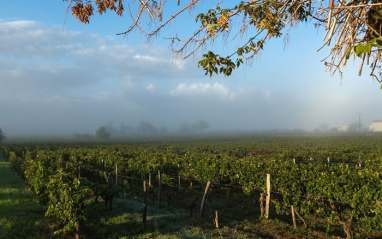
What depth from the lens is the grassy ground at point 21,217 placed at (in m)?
8.15

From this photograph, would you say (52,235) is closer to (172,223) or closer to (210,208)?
(172,223)

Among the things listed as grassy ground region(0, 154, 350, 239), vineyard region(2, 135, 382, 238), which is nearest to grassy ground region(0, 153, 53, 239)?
grassy ground region(0, 154, 350, 239)

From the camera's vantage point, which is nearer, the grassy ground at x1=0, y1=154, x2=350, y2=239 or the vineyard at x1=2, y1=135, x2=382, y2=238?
the grassy ground at x1=0, y1=154, x2=350, y2=239

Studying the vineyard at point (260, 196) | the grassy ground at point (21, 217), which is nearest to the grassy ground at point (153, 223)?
the grassy ground at point (21, 217)

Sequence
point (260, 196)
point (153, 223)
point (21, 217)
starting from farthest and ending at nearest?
1. point (260, 196)
2. point (21, 217)
3. point (153, 223)

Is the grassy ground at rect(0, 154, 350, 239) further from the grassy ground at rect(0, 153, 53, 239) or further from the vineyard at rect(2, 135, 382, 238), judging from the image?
the vineyard at rect(2, 135, 382, 238)

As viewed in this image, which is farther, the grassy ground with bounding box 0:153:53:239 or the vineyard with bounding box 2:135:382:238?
the vineyard with bounding box 2:135:382:238

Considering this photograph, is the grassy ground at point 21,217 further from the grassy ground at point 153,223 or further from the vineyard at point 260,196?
the vineyard at point 260,196

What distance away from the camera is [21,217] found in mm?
9625

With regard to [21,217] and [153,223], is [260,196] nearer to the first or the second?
[153,223]

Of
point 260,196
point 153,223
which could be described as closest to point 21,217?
point 153,223

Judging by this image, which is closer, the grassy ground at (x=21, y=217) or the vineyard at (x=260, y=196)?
the grassy ground at (x=21, y=217)

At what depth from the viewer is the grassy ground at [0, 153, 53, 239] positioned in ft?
26.7

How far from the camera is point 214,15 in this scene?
13.5 feet
